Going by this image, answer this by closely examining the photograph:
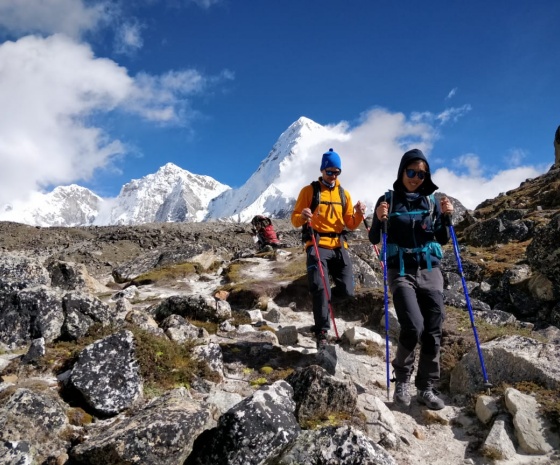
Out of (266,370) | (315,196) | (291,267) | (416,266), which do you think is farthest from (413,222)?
(291,267)

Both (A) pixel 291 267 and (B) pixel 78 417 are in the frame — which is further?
(A) pixel 291 267

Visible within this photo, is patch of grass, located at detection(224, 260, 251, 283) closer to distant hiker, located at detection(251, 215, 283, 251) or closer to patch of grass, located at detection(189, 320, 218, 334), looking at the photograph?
distant hiker, located at detection(251, 215, 283, 251)

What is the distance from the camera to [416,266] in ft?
19.7

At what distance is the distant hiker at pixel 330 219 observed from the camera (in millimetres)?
7895

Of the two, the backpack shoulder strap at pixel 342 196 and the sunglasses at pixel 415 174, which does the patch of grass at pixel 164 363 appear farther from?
the sunglasses at pixel 415 174

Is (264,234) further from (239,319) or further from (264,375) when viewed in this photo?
(264,375)

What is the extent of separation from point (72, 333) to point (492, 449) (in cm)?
620

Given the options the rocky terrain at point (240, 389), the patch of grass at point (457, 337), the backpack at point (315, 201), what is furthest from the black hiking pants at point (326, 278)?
the patch of grass at point (457, 337)

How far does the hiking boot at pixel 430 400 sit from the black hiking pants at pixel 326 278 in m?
2.15

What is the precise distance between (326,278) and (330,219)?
3.87 ft

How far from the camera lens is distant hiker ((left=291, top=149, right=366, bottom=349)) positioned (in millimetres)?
7895

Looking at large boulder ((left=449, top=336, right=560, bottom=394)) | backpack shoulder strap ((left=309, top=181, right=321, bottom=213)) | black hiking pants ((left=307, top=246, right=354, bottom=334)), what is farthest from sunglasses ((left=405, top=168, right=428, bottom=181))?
large boulder ((left=449, top=336, right=560, bottom=394))

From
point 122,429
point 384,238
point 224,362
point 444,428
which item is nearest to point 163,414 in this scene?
point 122,429

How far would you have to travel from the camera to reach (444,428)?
5.30 metres
